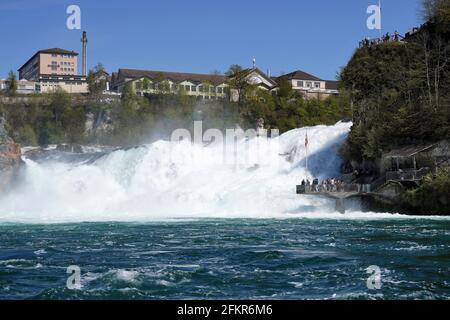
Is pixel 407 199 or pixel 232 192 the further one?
pixel 232 192

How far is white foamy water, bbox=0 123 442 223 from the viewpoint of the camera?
4512cm

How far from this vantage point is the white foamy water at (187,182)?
45.1m

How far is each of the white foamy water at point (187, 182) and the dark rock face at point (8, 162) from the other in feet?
6.94

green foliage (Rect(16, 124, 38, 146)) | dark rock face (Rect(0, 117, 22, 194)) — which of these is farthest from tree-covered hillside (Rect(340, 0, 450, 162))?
green foliage (Rect(16, 124, 38, 146))

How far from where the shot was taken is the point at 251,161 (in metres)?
52.7

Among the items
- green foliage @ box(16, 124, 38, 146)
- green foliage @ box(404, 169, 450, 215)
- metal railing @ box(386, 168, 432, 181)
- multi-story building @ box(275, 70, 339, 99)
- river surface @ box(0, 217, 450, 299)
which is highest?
Result: multi-story building @ box(275, 70, 339, 99)

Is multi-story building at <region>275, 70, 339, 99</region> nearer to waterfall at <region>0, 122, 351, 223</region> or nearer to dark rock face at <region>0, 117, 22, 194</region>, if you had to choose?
waterfall at <region>0, 122, 351, 223</region>

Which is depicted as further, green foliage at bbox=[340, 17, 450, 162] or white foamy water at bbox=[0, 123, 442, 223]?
green foliage at bbox=[340, 17, 450, 162]

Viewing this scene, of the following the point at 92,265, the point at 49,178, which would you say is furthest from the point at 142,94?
the point at 92,265

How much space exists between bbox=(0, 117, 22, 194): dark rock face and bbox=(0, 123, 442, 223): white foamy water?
83.3 inches

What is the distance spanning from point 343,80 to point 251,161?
11.7 meters

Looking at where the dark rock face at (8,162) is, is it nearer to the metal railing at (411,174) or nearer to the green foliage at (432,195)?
the metal railing at (411,174)
